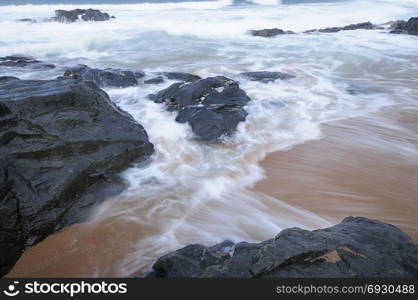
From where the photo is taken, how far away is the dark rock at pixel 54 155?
10.4ft

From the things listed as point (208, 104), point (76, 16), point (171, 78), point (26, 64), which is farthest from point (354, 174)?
point (76, 16)

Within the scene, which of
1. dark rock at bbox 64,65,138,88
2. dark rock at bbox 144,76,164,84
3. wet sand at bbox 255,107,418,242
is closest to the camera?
wet sand at bbox 255,107,418,242

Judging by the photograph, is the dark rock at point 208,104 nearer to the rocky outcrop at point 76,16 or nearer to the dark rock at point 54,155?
the dark rock at point 54,155

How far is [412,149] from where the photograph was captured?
17.1 ft

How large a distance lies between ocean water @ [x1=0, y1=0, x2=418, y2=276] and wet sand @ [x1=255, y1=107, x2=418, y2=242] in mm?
206

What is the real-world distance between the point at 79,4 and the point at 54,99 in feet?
133

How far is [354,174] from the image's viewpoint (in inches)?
177

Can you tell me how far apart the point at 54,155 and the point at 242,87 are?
5432 mm

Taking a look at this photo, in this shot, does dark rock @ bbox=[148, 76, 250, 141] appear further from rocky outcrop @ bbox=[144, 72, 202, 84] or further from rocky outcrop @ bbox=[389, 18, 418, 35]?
rocky outcrop @ bbox=[389, 18, 418, 35]

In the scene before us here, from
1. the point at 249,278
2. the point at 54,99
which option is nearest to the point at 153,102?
the point at 54,99

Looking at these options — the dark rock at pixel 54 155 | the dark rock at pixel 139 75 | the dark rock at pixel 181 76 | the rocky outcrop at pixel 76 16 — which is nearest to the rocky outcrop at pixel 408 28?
the dark rock at pixel 181 76

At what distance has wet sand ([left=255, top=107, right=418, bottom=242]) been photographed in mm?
3842

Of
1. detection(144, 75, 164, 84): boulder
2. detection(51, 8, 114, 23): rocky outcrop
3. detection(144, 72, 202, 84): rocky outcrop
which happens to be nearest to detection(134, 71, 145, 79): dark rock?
detection(144, 72, 202, 84): rocky outcrop

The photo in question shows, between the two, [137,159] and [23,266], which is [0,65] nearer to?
[137,159]
